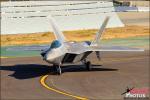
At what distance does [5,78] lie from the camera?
95.0 feet

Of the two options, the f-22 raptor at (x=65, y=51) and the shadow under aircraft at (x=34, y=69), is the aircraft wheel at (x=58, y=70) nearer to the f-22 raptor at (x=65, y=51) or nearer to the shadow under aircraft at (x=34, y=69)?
the f-22 raptor at (x=65, y=51)

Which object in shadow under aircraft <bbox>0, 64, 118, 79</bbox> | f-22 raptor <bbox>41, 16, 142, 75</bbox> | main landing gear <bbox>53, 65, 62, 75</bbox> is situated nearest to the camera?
f-22 raptor <bbox>41, 16, 142, 75</bbox>

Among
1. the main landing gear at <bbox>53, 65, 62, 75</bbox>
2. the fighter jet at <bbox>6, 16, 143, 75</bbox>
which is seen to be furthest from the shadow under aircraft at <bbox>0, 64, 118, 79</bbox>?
the fighter jet at <bbox>6, 16, 143, 75</bbox>

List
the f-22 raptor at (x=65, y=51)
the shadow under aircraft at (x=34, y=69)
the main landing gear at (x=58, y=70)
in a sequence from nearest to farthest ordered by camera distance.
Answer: the f-22 raptor at (x=65, y=51) → the main landing gear at (x=58, y=70) → the shadow under aircraft at (x=34, y=69)

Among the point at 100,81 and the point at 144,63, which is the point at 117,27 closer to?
the point at 144,63

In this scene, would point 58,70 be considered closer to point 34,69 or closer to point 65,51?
point 65,51

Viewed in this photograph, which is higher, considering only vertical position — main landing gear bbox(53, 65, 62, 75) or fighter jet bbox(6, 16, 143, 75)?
fighter jet bbox(6, 16, 143, 75)

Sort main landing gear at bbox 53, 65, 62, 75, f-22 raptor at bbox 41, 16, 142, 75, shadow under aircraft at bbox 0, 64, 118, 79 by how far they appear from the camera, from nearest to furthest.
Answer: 1. f-22 raptor at bbox 41, 16, 142, 75
2. main landing gear at bbox 53, 65, 62, 75
3. shadow under aircraft at bbox 0, 64, 118, 79

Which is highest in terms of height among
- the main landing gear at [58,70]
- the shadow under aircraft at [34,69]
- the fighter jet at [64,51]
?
the fighter jet at [64,51]

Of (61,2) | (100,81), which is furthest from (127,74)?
(61,2)

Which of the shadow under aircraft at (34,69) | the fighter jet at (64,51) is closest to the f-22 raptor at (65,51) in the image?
the fighter jet at (64,51)

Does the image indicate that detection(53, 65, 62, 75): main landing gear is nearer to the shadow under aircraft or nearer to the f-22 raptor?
the f-22 raptor

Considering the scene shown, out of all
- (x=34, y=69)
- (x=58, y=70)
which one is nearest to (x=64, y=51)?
(x=58, y=70)

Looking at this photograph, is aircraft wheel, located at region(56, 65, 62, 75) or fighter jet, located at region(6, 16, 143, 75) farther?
aircraft wheel, located at region(56, 65, 62, 75)
